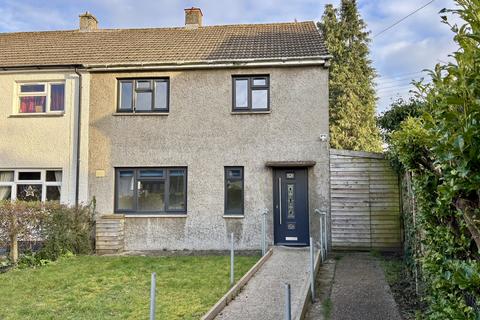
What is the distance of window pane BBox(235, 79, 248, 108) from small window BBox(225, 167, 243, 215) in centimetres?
203

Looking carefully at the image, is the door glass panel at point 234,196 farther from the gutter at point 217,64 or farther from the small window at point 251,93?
the gutter at point 217,64

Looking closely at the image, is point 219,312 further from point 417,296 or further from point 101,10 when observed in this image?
point 101,10

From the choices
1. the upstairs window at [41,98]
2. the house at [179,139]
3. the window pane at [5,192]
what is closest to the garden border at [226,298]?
the house at [179,139]

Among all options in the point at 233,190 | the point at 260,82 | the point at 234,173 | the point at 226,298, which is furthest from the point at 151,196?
the point at 226,298

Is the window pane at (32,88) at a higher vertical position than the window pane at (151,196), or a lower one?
higher

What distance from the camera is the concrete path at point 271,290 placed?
5.76 metres

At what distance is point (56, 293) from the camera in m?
7.00

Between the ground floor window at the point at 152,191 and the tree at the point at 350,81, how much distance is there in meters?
18.7

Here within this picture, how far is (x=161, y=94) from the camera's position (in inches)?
497

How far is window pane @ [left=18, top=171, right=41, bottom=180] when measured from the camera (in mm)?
12727

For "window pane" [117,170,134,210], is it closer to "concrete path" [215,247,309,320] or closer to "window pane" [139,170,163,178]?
"window pane" [139,170,163,178]

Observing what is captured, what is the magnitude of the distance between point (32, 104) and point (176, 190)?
19.1 ft

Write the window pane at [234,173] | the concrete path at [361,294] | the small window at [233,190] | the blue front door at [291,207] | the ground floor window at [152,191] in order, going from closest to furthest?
the concrete path at [361,294] → the blue front door at [291,207] → the small window at [233,190] → the window pane at [234,173] → the ground floor window at [152,191]

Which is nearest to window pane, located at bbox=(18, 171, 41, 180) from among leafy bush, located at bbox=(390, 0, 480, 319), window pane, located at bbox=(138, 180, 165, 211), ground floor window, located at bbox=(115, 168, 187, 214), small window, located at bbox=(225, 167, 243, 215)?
ground floor window, located at bbox=(115, 168, 187, 214)
